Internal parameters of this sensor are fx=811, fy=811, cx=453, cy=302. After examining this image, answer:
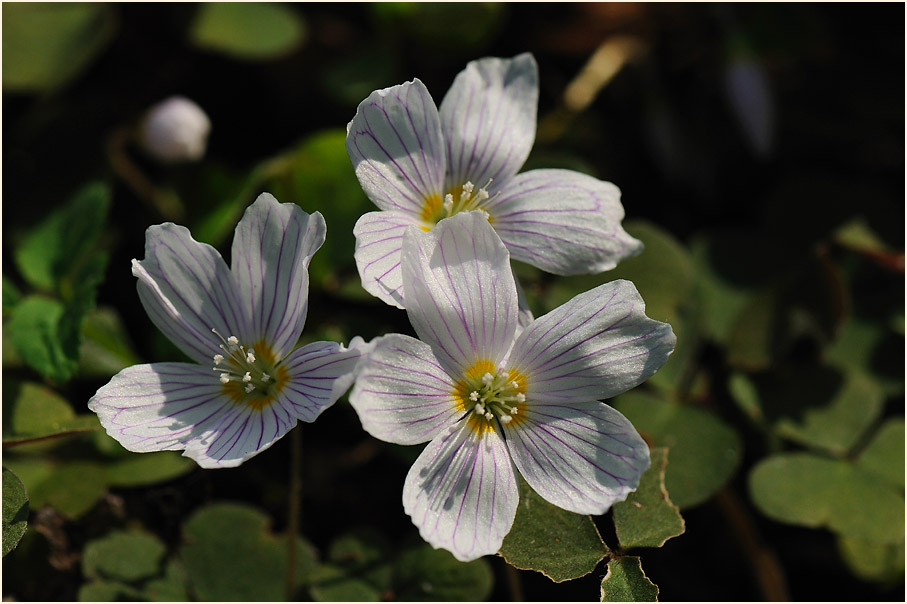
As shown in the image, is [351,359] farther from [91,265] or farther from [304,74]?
[304,74]

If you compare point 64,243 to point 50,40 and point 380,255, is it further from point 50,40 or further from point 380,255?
point 380,255

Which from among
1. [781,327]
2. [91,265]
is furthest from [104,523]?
[781,327]

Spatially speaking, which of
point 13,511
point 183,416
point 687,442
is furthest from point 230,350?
point 687,442

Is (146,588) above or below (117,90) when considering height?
below

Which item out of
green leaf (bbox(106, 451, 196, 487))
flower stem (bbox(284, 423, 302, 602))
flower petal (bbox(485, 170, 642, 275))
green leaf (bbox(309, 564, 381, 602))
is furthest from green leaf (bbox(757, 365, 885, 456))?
green leaf (bbox(106, 451, 196, 487))

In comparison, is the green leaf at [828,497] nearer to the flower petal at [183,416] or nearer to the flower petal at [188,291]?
the flower petal at [183,416]

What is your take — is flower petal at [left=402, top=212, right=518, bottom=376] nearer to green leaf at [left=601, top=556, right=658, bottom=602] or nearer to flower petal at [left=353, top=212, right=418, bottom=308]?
flower petal at [left=353, top=212, right=418, bottom=308]

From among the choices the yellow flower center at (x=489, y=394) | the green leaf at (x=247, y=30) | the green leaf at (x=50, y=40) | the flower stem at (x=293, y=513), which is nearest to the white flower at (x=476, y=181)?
the yellow flower center at (x=489, y=394)
